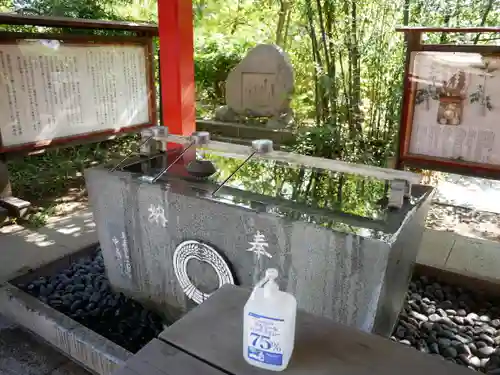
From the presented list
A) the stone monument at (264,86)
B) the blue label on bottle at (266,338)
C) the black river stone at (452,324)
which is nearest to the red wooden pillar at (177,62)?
the black river stone at (452,324)

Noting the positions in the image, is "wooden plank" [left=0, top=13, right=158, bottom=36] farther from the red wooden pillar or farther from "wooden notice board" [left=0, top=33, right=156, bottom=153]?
the red wooden pillar

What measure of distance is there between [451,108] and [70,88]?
353cm

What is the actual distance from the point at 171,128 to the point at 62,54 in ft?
4.12

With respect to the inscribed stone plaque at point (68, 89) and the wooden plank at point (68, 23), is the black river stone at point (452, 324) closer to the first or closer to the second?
the inscribed stone plaque at point (68, 89)

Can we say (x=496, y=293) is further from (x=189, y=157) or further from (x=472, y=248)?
(x=189, y=157)

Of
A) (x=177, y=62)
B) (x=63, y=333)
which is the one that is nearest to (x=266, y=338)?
(x=63, y=333)

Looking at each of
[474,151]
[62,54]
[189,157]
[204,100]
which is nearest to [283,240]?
[189,157]

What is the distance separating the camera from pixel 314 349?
51.0 inches

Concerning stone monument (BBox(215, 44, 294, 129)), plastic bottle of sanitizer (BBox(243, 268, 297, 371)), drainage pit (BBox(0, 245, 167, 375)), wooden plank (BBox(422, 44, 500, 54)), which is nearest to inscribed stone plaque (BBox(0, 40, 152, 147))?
drainage pit (BBox(0, 245, 167, 375))

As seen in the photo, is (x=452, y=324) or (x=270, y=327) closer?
(x=270, y=327)

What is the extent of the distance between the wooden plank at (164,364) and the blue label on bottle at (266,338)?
0.12 m

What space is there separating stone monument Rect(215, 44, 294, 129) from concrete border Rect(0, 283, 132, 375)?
5.46m

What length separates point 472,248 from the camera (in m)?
3.96

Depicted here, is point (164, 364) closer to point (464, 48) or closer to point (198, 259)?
point (198, 259)
